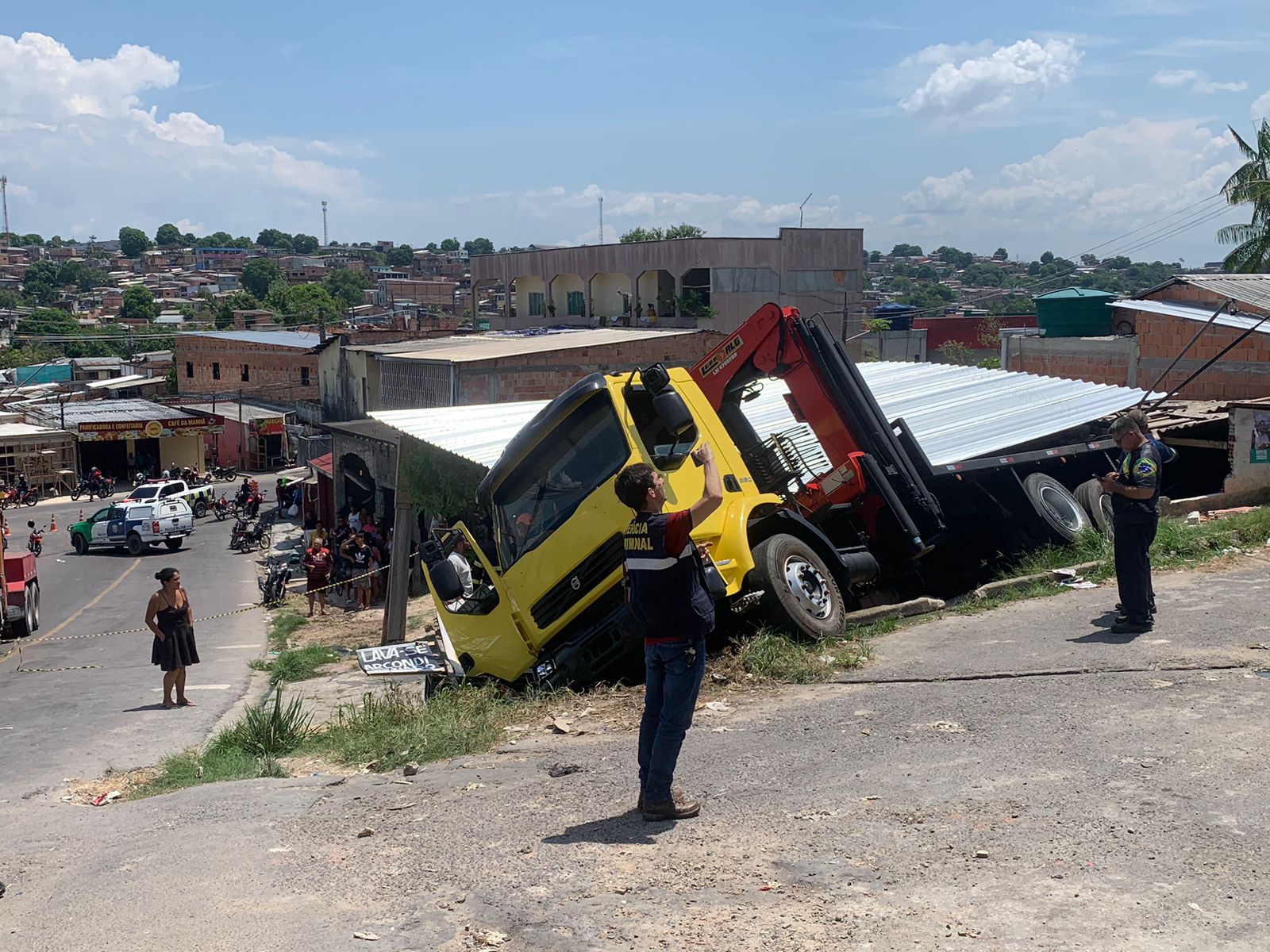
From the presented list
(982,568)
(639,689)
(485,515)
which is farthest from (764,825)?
(982,568)

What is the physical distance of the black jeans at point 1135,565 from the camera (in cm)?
825

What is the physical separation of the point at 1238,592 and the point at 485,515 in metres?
5.99

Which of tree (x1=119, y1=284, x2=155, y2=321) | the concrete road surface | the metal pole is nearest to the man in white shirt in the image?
the concrete road surface

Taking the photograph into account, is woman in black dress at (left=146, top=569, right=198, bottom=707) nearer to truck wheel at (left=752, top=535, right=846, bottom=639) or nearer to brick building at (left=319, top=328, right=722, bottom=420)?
truck wheel at (left=752, top=535, right=846, bottom=639)

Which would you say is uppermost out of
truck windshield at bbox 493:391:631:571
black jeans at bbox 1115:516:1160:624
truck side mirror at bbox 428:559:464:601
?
truck windshield at bbox 493:391:631:571

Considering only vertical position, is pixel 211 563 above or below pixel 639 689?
below

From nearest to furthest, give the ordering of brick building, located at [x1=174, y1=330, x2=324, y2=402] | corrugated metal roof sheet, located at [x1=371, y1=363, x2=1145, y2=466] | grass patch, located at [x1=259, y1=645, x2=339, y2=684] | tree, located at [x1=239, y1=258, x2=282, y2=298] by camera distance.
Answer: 1. corrugated metal roof sheet, located at [x1=371, y1=363, x2=1145, y2=466]
2. grass patch, located at [x1=259, y1=645, x2=339, y2=684]
3. brick building, located at [x1=174, y1=330, x2=324, y2=402]
4. tree, located at [x1=239, y1=258, x2=282, y2=298]

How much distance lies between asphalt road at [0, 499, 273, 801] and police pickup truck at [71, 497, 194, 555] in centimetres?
44

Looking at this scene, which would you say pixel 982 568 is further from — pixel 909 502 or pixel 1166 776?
pixel 1166 776

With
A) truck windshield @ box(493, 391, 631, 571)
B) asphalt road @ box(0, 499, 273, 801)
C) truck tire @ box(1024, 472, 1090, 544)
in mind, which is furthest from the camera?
truck tire @ box(1024, 472, 1090, 544)

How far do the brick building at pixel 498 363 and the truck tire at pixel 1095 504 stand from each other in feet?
49.8

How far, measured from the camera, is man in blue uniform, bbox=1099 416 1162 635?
8211mm

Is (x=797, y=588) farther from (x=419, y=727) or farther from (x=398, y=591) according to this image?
(x=398, y=591)

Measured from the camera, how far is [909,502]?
10.6m
